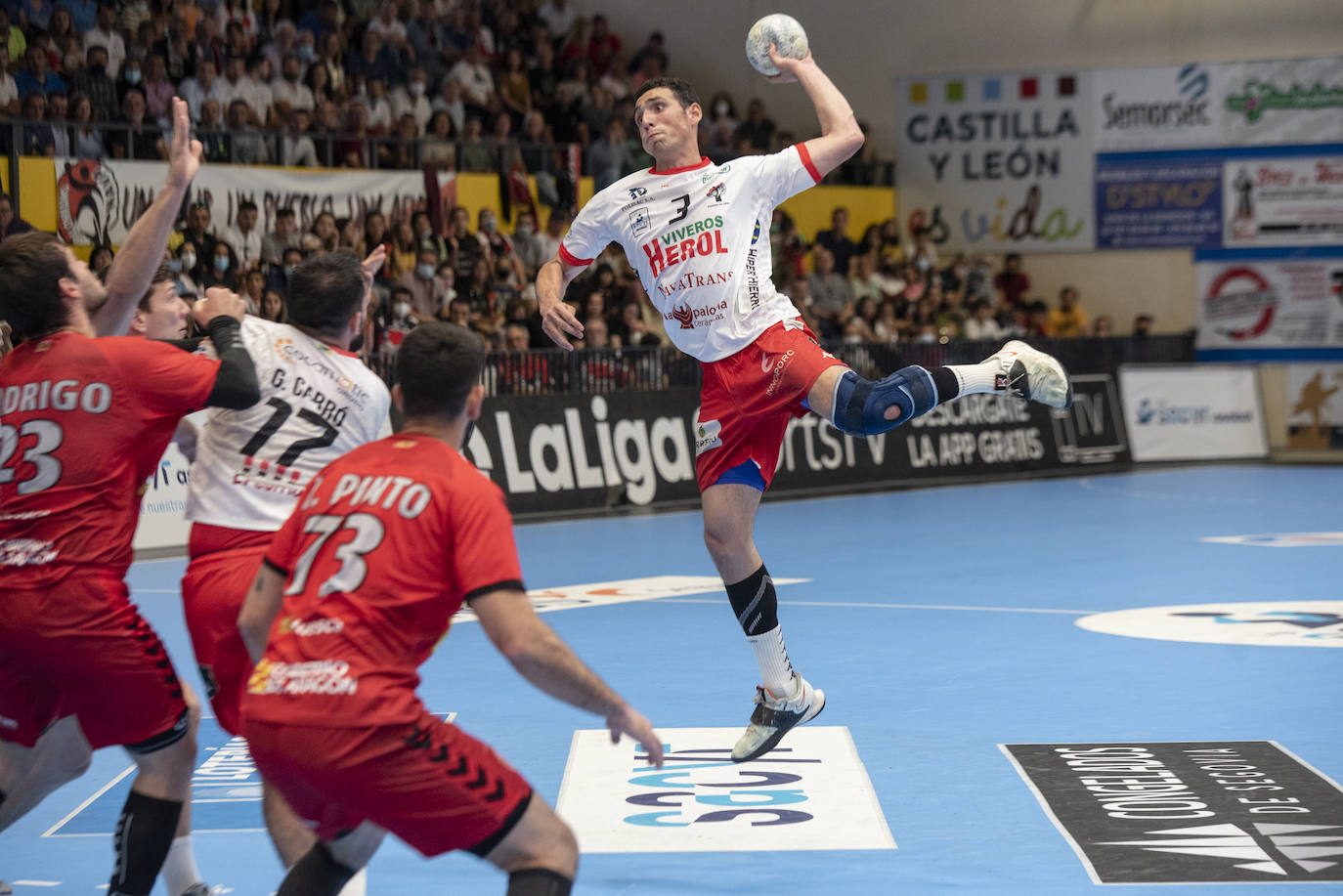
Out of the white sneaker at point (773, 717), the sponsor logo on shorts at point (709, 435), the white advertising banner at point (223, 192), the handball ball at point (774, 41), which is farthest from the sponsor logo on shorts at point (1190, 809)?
the white advertising banner at point (223, 192)

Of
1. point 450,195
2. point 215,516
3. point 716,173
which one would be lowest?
point 215,516

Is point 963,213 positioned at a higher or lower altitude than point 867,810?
higher

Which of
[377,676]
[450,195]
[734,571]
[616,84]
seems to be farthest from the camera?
[616,84]

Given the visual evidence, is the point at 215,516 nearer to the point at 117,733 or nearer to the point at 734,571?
the point at 117,733

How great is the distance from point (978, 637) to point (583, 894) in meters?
4.80

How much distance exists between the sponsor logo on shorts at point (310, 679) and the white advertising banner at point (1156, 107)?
22.8 meters

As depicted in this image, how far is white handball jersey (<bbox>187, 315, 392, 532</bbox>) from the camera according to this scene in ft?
14.4

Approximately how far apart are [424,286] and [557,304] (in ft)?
36.1

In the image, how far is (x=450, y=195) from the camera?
19141 millimetres

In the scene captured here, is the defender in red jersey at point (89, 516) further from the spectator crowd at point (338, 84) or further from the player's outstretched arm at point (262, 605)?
the spectator crowd at point (338, 84)

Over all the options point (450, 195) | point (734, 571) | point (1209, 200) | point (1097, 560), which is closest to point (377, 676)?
point (734, 571)

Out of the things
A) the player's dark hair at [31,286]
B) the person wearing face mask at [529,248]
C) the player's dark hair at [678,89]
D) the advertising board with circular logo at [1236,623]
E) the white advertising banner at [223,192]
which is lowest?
the advertising board with circular logo at [1236,623]

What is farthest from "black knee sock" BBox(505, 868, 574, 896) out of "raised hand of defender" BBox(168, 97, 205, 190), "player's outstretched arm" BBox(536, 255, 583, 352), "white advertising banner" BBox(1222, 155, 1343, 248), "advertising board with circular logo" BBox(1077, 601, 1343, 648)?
"white advertising banner" BBox(1222, 155, 1343, 248)

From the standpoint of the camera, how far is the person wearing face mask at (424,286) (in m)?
17.0
